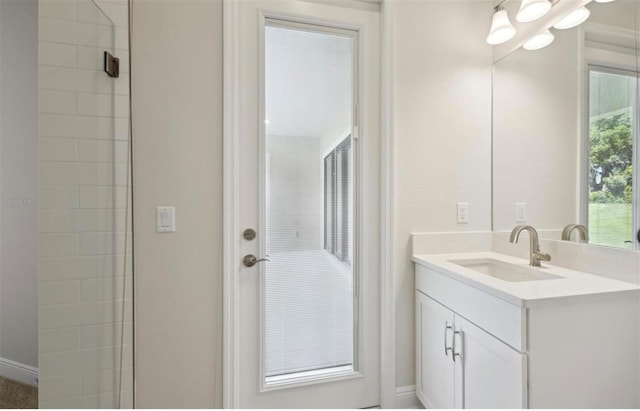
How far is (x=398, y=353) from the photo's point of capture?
5.48 feet

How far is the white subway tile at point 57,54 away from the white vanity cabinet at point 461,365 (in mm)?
1876

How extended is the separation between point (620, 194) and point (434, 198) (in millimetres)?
769

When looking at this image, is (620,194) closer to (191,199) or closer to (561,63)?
(561,63)

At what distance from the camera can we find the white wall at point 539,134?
1.42m

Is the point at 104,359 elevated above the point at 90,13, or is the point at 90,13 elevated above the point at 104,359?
the point at 90,13

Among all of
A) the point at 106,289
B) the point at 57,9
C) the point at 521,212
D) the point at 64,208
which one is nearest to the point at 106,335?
the point at 106,289

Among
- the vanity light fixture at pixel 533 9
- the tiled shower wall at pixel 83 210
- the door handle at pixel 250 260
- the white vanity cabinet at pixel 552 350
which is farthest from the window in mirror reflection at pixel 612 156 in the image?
the tiled shower wall at pixel 83 210

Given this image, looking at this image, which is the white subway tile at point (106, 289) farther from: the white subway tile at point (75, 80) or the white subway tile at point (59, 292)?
the white subway tile at point (75, 80)

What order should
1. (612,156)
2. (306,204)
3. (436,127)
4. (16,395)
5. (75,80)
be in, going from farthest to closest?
(436,127), (306,204), (612,156), (75,80), (16,395)

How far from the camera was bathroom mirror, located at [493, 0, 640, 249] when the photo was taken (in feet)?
3.93

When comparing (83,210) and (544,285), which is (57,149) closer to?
(83,210)

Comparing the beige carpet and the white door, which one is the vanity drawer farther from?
the beige carpet

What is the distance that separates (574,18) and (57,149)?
7.44 ft

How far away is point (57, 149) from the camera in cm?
105
